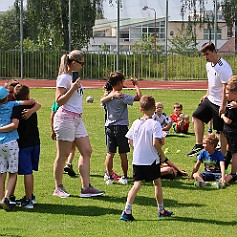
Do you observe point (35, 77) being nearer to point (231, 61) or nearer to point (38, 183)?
point (231, 61)

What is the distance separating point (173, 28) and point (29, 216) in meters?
66.1

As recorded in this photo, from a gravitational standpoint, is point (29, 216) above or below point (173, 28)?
below

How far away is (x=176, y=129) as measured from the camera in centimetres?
1645

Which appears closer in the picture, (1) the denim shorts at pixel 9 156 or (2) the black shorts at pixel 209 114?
(1) the denim shorts at pixel 9 156

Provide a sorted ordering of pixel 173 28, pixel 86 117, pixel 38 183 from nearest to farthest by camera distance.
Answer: pixel 38 183 → pixel 86 117 → pixel 173 28

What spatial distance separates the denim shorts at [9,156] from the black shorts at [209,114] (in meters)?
4.08

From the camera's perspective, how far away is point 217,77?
11.7 m

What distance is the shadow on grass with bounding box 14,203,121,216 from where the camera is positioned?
28.6ft

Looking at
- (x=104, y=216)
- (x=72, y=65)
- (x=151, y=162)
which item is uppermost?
(x=72, y=65)

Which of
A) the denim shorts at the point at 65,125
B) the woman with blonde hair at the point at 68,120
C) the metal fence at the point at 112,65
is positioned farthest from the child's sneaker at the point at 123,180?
the metal fence at the point at 112,65

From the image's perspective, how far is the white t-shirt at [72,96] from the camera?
9312 millimetres

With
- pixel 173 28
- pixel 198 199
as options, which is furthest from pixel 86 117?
pixel 173 28

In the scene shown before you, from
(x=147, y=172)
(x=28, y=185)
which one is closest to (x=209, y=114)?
(x=147, y=172)

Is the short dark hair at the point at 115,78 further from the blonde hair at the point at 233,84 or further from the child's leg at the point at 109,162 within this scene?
the blonde hair at the point at 233,84
